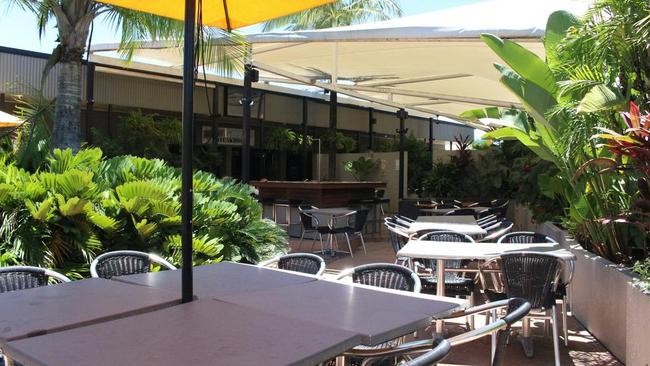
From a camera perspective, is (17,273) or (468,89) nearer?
(17,273)

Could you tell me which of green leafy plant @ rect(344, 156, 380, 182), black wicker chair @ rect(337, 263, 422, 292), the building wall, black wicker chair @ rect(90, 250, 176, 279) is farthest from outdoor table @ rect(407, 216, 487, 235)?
green leafy plant @ rect(344, 156, 380, 182)

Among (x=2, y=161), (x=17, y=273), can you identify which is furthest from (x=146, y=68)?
(x=17, y=273)

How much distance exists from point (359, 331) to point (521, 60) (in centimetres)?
416

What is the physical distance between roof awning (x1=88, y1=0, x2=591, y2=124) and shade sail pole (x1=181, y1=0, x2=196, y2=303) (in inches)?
172

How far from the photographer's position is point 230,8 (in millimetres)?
3770

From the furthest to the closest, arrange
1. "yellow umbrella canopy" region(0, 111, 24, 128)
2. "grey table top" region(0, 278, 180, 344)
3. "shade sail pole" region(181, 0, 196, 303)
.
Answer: "yellow umbrella canopy" region(0, 111, 24, 128) < "shade sail pole" region(181, 0, 196, 303) < "grey table top" region(0, 278, 180, 344)

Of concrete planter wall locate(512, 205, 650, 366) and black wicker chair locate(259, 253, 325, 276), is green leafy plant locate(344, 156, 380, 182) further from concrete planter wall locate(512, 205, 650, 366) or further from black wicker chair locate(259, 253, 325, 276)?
black wicker chair locate(259, 253, 325, 276)

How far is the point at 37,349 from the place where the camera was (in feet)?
6.25

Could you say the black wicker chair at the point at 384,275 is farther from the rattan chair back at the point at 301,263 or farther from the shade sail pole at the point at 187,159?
the shade sail pole at the point at 187,159

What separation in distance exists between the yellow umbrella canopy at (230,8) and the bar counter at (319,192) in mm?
8283

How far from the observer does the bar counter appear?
1229 centimetres

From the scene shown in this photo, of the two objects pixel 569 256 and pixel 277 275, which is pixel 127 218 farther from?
pixel 569 256

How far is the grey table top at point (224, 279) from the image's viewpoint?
2893 mm

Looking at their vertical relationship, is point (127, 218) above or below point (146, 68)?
below
